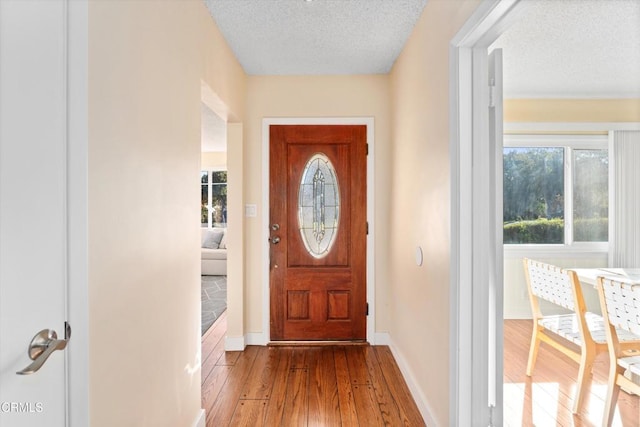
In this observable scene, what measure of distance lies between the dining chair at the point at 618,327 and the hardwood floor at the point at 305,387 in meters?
1.37

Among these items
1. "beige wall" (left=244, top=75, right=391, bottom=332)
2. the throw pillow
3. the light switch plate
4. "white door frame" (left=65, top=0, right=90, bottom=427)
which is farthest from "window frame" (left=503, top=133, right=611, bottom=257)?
the throw pillow

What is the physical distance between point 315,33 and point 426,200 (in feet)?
4.80

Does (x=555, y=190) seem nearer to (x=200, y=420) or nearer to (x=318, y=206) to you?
(x=200, y=420)

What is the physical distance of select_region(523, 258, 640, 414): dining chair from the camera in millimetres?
1141

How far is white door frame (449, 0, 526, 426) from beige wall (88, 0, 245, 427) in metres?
1.33

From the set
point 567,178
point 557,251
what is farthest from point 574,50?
point 557,251

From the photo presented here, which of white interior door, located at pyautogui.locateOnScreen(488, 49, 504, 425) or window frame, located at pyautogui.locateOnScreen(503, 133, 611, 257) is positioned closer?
window frame, located at pyautogui.locateOnScreen(503, 133, 611, 257)

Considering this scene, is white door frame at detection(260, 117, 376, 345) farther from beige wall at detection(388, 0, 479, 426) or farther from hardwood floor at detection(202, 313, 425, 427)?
beige wall at detection(388, 0, 479, 426)

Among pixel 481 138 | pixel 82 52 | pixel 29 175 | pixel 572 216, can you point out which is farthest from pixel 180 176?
pixel 572 216

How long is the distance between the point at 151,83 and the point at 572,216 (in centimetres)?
164

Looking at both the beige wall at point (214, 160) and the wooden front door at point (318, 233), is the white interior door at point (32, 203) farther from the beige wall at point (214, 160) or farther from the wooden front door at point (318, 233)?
the beige wall at point (214, 160)

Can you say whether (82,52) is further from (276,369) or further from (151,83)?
(276,369)

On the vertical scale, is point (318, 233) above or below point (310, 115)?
below

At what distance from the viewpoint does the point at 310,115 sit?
348 centimetres
